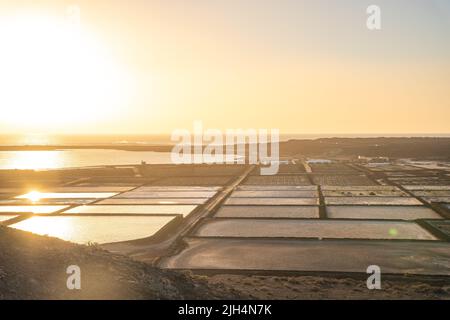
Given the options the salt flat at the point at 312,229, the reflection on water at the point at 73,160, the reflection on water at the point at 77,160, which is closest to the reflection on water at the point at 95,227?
the salt flat at the point at 312,229

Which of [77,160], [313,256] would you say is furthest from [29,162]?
[313,256]

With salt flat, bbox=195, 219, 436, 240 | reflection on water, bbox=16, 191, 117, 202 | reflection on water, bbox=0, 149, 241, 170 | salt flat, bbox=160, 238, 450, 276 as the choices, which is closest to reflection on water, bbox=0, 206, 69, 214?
reflection on water, bbox=16, 191, 117, 202

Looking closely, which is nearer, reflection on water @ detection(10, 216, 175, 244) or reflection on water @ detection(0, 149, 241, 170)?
reflection on water @ detection(10, 216, 175, 244)

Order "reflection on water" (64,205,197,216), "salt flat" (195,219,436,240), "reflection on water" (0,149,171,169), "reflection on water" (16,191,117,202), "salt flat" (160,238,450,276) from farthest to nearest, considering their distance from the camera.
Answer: "reflection on water" (0,149,171,169)
"reflection on water" (16,191,117,202)
"reflection on water" (64,205,197,216)
"salt flat" (195,219,436,240)
"salt flat" (160,238,450,276)

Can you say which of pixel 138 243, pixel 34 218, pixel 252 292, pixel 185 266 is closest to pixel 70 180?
pixel 34 218

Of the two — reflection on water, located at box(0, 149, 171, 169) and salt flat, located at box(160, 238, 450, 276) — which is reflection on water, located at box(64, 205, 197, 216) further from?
reflection on water, located at box(0, 149, 171, 169)

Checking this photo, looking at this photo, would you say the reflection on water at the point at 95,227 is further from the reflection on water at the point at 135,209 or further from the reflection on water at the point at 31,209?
the reflection on water at the point at 31,209

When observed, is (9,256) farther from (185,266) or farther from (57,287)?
(185,266)

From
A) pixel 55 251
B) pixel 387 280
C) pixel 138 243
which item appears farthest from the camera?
pixel 138 243
